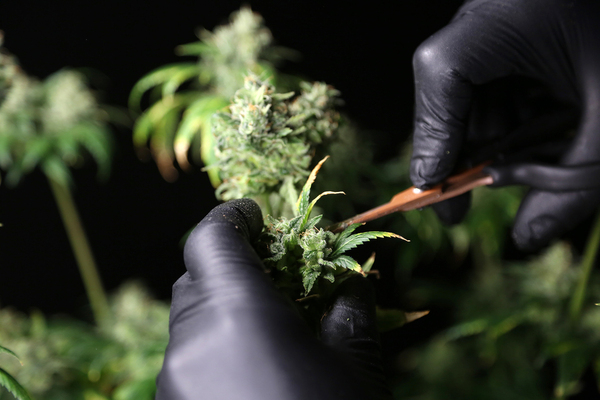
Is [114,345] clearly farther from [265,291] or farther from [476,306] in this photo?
[476,306]

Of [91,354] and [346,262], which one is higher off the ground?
[346,262]

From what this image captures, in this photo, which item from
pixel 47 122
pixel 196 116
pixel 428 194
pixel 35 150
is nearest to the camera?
pixel 428 194

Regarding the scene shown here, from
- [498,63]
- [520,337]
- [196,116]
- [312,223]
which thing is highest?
[196,116]

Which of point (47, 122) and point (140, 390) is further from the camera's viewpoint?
point (47, 122)

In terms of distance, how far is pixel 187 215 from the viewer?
5.90ft

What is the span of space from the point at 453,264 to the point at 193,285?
6.04ft

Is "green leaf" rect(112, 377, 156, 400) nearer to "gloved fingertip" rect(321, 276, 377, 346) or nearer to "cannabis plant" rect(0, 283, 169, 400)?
"cannabis plant" rect(0, 283, 169, 400)

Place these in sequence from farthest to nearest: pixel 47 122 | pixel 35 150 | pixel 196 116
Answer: pixel 47 122 < pixel 35 150 < pixel 196 116

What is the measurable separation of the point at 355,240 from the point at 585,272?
3.38 feet

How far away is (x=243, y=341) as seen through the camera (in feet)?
1.87

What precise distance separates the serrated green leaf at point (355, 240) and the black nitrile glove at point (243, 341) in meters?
0.12

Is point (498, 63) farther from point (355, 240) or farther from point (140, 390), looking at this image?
point (140, 390)

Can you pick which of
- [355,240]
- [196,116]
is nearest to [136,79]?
[196,116]

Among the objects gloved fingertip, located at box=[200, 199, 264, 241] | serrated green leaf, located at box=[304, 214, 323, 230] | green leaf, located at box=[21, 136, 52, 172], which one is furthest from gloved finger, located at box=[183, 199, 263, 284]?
green leaf, located at box=[21, 136, 52, 172]
